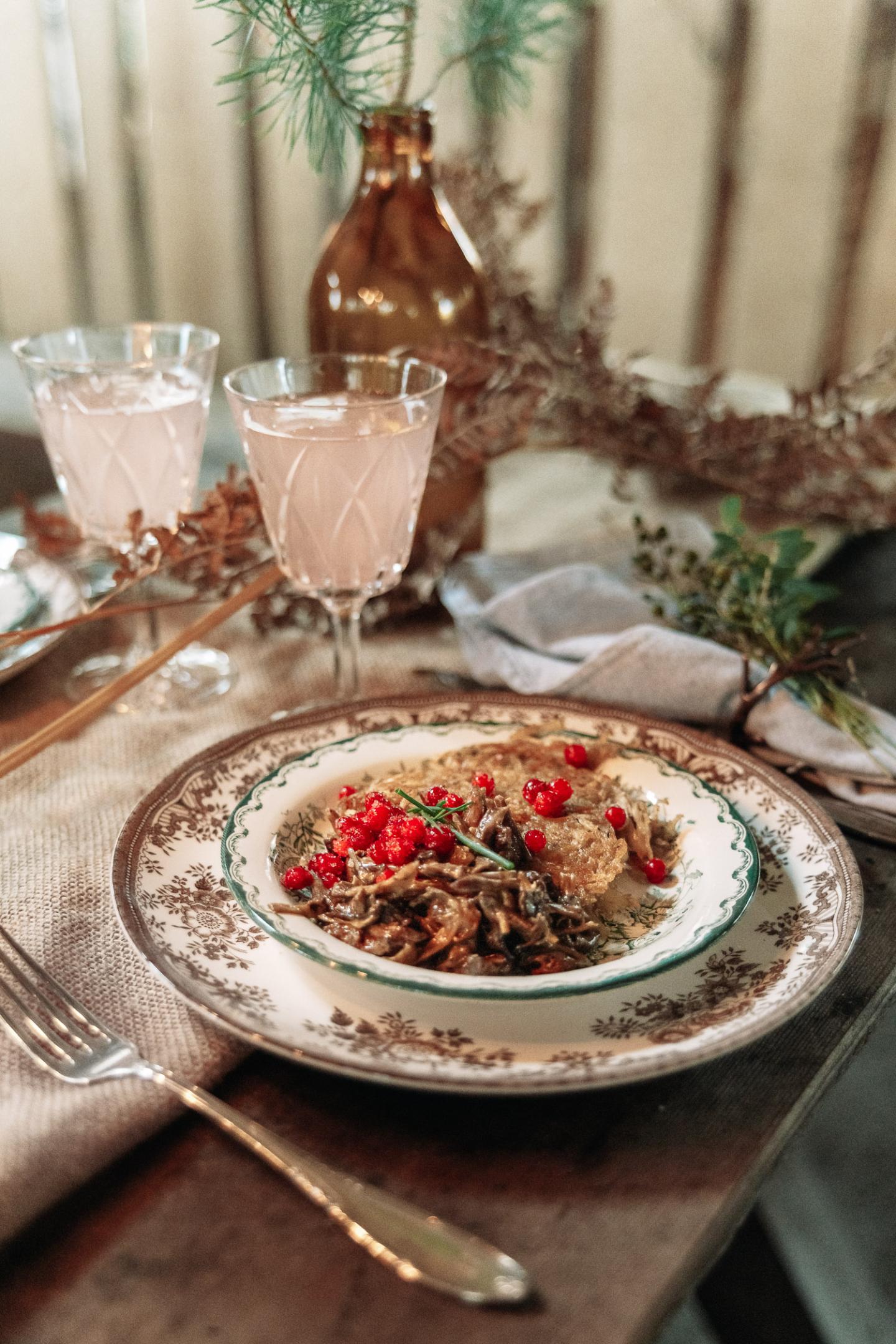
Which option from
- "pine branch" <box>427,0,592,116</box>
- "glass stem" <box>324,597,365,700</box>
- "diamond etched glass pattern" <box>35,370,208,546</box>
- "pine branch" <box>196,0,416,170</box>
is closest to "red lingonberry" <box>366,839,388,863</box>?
"glass stem" <box>324,597,365,700</box>

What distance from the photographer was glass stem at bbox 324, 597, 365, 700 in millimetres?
1317

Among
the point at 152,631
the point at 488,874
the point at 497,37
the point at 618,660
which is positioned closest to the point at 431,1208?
the point at 488,874

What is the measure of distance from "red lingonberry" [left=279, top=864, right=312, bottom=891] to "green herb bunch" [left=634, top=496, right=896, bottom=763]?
554 mm

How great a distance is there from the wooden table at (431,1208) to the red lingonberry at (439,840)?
0.20m

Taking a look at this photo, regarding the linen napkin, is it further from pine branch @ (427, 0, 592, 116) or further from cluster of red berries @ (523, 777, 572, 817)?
pine branch @ (427, 0, 592, 116)

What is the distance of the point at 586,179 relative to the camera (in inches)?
176

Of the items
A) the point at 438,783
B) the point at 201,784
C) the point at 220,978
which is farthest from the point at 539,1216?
the point at 201,784

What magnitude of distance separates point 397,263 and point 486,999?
1043 mm

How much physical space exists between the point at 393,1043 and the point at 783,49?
4277 mm

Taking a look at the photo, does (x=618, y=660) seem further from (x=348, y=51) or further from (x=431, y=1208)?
(x=348, y=51)

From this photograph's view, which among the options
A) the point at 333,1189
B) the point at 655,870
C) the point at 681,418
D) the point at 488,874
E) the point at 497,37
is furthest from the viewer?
the point at 681,418

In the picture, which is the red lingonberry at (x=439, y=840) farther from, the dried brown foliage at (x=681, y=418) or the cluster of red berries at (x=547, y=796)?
the dried brown foliage at (x=681, y=418)

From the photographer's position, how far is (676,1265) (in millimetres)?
691

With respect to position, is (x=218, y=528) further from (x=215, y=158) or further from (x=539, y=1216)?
(x=215, y=158)
